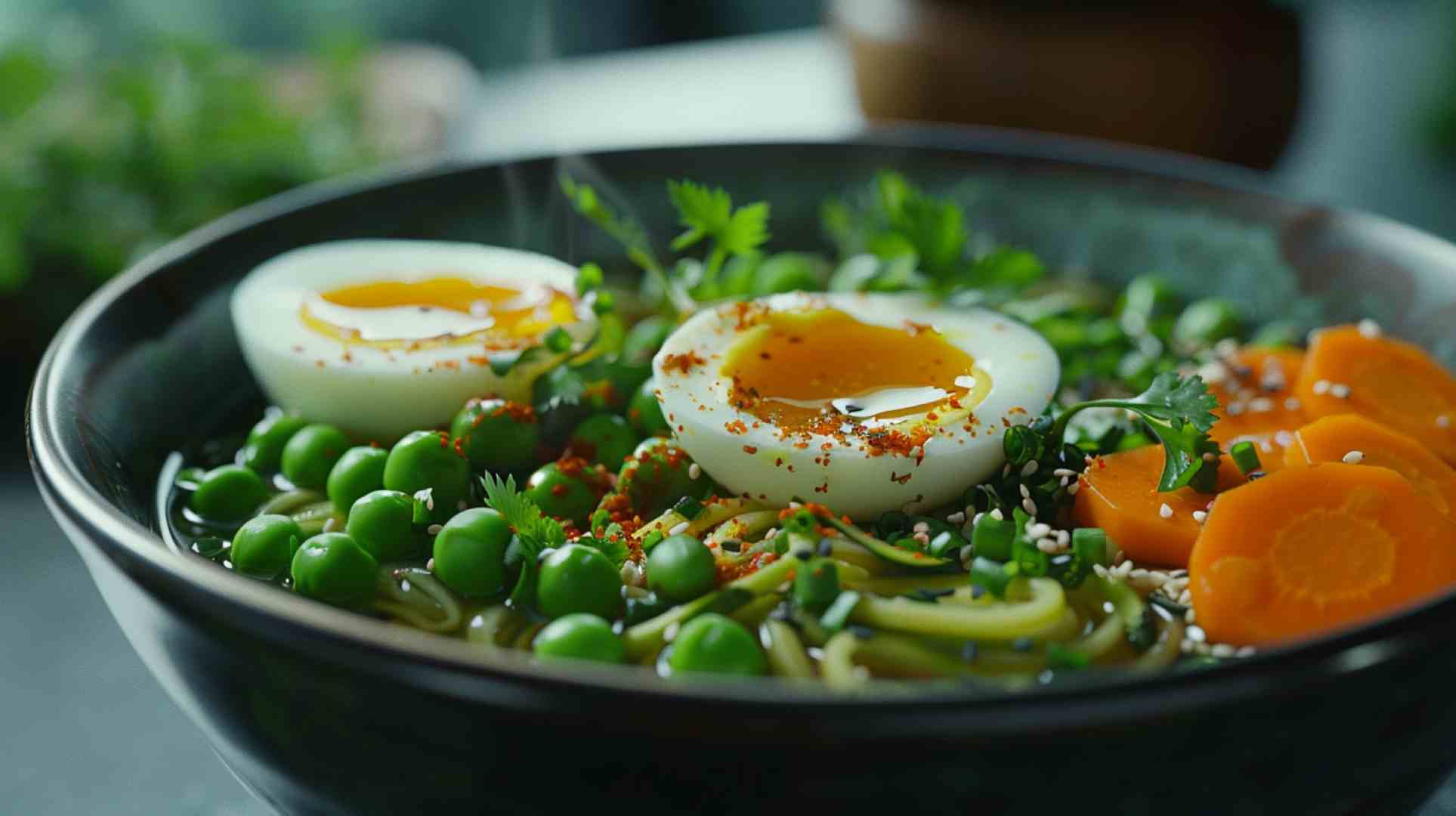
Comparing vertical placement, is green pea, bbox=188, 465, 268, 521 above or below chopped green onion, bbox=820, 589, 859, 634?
below

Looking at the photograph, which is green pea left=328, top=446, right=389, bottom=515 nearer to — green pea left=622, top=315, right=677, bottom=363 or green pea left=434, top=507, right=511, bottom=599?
green pea left=434, top=507, right=511, bottom=599

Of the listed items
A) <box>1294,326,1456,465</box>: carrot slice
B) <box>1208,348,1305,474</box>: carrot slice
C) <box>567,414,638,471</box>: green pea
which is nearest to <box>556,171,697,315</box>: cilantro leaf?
<box>567,414,638,471</box>: green pea

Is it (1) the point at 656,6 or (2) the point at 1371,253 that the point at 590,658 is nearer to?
(2) the point at 1371,253

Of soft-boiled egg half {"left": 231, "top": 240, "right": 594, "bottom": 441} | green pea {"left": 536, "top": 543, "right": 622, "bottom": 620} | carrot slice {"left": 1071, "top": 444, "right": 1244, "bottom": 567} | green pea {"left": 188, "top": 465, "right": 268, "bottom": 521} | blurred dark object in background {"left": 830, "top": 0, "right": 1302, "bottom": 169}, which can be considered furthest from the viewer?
blurred dark object in background {"left": 830, "top": 0, "right": 1302, "bottom": 169}

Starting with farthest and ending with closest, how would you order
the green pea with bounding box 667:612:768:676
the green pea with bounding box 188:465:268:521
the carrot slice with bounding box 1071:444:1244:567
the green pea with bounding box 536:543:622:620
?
the green pea with bounding box 188:465:268:521, the carrot slice with bounding box 1071:444:1244:567, the green pea with bounding box 536:543:622:620, the green pea with bounding box 667:612:768:676

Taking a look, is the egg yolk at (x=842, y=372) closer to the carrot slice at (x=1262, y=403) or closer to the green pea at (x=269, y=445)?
the carrot slice at (x=1262, y=403)

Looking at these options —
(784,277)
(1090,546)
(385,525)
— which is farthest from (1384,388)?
(385,525)

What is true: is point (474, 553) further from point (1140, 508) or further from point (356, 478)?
point (1140, 508)
